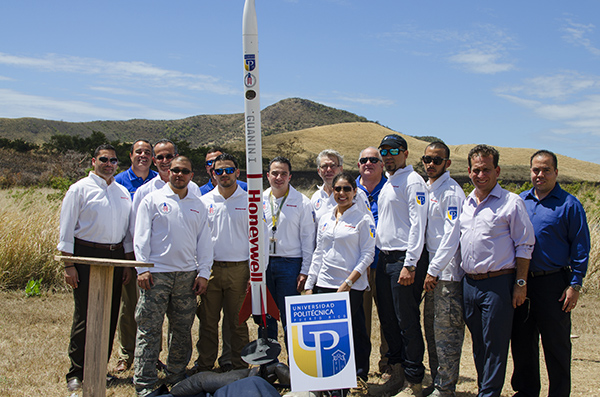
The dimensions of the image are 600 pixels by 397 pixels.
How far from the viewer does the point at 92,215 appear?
17.5 ft

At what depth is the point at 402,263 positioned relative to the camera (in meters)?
5.08

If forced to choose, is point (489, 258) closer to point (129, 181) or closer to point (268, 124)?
point (129, 181)

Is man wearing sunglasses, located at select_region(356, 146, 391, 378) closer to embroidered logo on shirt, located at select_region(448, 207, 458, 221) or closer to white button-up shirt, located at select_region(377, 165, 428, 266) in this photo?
white button-up shirt, located at select_region(377, 165, 428, 266)

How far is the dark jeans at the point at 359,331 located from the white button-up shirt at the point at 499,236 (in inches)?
47.6

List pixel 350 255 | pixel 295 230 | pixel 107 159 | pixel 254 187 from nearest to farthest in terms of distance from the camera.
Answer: pixel 350 255, pixel 107 159, pixel 254 187, pixel 295 230

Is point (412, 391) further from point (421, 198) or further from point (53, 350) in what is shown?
point (53, 350)

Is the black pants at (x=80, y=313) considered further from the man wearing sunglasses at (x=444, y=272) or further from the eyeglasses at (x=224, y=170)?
the man wearing sunglasses at (x=444, y=272)

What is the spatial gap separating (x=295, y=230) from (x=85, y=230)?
2405mm

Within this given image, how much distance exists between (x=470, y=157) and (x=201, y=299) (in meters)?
3.53

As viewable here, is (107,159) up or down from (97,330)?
up

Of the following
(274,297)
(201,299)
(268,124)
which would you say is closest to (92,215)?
(201,299)

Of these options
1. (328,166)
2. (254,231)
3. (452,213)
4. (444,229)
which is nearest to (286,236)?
(254,231)

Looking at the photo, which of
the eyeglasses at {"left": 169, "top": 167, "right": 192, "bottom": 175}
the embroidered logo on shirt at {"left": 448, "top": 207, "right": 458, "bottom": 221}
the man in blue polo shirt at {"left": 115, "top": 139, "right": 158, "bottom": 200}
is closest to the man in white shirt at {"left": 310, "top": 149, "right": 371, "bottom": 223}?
the embroidered logo on shirt at {"left": 448, "top": 207, "right": 458, "bottom": 221}

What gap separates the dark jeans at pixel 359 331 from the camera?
510cm
